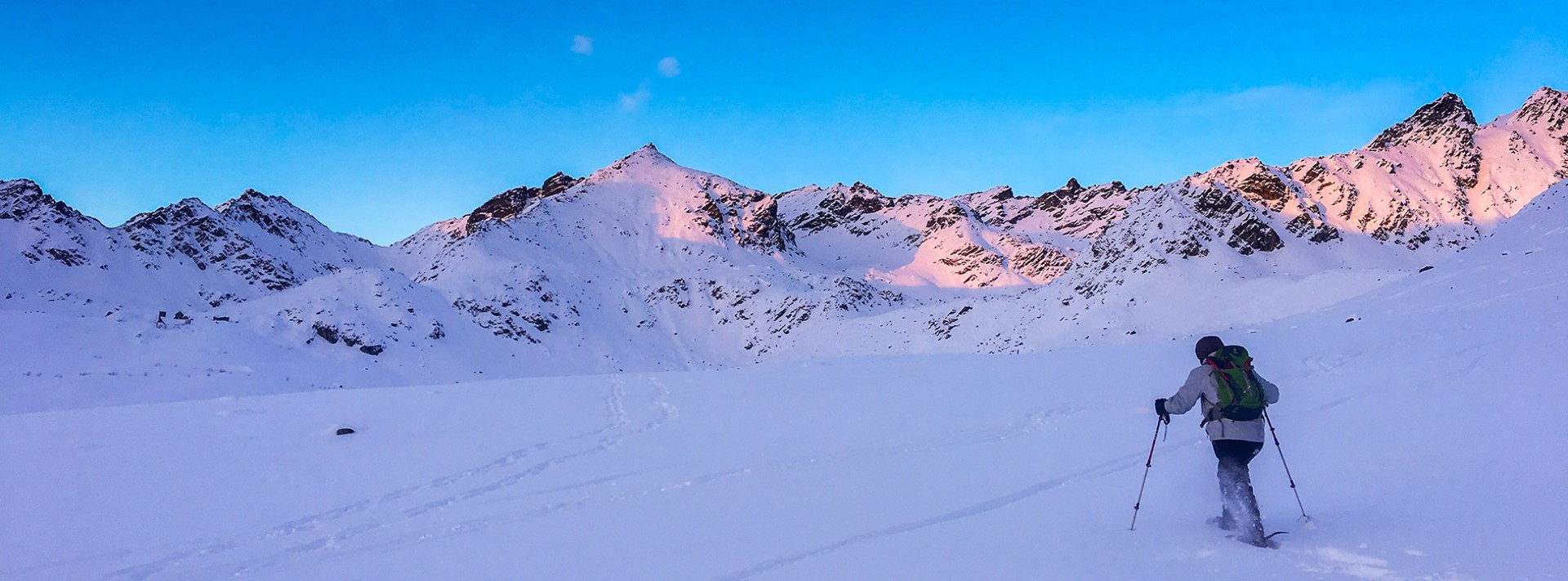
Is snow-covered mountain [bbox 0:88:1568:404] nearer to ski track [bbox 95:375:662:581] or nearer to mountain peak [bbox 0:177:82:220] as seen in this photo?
mountain peak [bbox 0:177:82:220]

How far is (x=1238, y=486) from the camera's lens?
5996 millimetres

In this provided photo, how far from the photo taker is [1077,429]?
11836 mm

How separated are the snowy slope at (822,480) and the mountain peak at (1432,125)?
86.2 m

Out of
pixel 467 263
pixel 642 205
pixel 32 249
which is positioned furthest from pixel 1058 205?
pixel 32 249

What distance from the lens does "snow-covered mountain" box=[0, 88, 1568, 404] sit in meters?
44.4

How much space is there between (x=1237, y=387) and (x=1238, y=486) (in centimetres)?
80

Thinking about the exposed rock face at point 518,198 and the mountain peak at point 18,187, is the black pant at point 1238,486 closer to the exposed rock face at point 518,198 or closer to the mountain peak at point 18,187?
the mountain peak at point 18,187

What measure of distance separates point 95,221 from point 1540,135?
146m

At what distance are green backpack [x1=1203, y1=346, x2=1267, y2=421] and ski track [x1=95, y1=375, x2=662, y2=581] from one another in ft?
27.1

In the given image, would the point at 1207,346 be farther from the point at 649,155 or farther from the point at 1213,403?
the point at 649,155

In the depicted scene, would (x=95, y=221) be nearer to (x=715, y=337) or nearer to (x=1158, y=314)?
(x=715, y=337)

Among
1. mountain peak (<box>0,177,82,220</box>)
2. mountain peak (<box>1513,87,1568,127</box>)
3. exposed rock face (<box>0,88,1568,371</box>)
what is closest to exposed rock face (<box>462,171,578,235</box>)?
exposed rock face (<box>0,88,1568,371</box>)

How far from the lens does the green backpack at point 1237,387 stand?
6035 mm

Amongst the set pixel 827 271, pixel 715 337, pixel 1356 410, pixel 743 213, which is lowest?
pixel 1356 410
